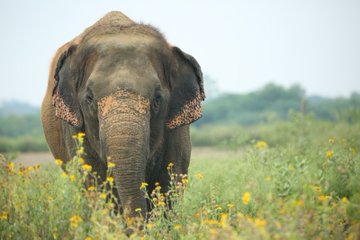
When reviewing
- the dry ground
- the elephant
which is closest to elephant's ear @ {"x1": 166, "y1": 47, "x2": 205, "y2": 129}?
the elephant

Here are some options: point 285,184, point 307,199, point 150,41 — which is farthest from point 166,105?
point 307,199

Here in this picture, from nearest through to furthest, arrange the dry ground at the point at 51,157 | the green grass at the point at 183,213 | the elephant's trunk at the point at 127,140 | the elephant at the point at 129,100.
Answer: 1. the green grass at the point at 183,213
2. the elephant's trunk at the point at 127,140
3. the elephant at the point at 129,100
4. the dry ground at the point at 51,157

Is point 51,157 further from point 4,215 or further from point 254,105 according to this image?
point 254,105

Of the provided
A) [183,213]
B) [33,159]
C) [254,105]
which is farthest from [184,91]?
[254,105]

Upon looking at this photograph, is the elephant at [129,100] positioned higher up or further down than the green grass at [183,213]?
higher up

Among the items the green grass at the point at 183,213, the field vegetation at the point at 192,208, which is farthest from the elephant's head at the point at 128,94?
the green grass at the point at 183,213

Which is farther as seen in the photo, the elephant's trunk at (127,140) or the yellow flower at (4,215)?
the elephant's trunk at (127,140)

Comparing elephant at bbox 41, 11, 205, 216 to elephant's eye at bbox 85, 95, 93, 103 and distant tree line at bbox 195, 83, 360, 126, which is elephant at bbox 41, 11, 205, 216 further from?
distant tree line at bbox 195, 83, 360, 126

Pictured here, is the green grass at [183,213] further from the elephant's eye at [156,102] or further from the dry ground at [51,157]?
the dry ground at [51,157]

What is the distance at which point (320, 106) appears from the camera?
2899 inches

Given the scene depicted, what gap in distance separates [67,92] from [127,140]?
161cm

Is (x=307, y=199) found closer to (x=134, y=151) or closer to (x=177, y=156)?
(x=134, y=151)

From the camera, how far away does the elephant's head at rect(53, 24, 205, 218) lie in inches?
272

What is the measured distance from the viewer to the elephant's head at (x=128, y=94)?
6914mm
